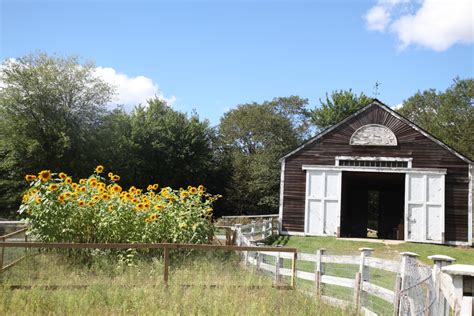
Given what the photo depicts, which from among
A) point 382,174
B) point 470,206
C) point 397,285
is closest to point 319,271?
point 397,285

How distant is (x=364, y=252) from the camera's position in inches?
287

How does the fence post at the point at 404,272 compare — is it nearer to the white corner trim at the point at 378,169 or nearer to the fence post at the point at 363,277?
the fence post at the point at 363,277

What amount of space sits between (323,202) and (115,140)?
19.9 metres

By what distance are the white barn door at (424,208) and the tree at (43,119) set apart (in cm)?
2258

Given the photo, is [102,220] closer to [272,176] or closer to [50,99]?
[50,99]

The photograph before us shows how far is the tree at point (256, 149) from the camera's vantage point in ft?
140

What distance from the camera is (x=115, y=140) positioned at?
36.8 m

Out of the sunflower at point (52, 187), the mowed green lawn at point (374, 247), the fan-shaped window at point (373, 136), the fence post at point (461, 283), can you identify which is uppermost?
the fan-shaped window at point (373, 136)

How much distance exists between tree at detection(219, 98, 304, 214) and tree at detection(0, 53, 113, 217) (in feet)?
42.2

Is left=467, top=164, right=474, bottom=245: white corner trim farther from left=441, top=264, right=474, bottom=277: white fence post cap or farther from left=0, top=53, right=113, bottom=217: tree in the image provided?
left=0, top=53, right=113, bottom=217: tree

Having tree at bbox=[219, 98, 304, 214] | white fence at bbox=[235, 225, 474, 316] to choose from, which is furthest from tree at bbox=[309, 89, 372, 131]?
white fence at bbox=[235, 225, 474, 316]

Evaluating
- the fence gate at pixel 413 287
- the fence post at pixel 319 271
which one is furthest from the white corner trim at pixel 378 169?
the fence gate at pixel 413 287

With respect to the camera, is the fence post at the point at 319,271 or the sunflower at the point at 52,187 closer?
the fence post at the point at 319,271

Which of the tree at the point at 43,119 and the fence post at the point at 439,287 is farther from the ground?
the tree at the point at 43,119
